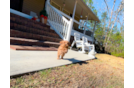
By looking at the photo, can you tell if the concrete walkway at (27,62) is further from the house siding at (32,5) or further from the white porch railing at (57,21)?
the house siding at (32,5)

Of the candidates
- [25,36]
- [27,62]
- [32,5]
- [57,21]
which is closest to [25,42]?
[25,36]

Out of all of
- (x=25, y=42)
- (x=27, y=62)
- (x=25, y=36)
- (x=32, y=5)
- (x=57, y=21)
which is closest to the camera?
(x=27, y=62)

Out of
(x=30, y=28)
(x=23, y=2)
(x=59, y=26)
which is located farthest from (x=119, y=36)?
(x=23, y=2)

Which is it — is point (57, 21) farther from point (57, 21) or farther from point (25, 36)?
point (25, 36)

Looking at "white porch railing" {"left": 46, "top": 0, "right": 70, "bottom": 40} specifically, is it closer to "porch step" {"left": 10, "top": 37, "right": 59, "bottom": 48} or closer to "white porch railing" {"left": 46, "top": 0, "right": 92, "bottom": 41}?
"white porch railing" {"left": 46, "top": 0, "right": 92, "bottom": 41}

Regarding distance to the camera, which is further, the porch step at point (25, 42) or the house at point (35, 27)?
the house at point (35, 27)

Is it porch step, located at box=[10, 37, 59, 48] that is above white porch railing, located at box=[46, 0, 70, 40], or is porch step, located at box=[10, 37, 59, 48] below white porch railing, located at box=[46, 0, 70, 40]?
below

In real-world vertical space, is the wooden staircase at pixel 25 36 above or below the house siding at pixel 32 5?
below

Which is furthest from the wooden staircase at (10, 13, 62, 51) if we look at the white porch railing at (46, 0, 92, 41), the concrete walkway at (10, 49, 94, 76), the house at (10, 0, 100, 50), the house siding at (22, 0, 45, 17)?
the house siding at (22, 0, 45, 17)

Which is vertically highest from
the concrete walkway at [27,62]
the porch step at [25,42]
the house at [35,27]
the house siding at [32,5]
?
the house siding at [32,5]

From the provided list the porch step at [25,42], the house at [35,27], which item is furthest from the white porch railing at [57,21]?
the porch step at [25,42]

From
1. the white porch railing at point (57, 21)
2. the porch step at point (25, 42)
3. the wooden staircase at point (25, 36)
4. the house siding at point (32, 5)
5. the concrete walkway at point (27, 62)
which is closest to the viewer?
the concrete walkway at point (27, 62)
